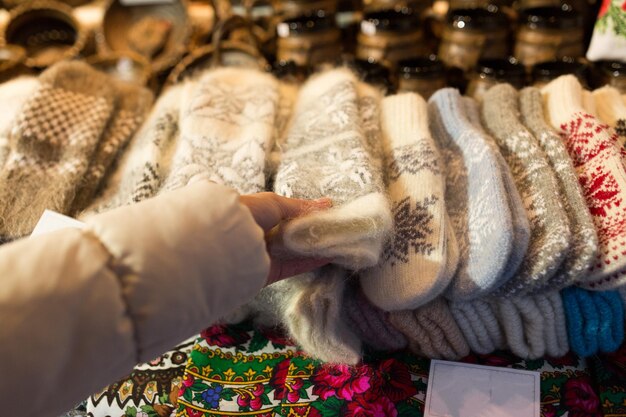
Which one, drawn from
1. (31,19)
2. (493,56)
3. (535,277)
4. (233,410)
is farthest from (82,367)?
(31,19)

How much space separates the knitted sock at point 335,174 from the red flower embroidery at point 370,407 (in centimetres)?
15

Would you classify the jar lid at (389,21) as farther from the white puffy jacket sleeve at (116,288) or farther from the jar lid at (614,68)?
the white puffy jacket sleeve at (116,288)

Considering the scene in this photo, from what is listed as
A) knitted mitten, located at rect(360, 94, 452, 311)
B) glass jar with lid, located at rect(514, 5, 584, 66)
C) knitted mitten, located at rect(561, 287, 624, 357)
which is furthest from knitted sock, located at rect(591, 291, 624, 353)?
glass jar with lid, located at rect(514, 5, 584, 66)

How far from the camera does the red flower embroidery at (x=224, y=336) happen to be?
0.78m

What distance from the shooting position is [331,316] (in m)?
0.69

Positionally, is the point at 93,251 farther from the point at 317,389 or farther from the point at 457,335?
the point at 457,335

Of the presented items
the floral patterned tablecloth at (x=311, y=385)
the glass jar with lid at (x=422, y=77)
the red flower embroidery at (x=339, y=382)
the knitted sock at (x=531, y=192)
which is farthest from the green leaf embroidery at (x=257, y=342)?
the glass jar with lid at (x=422, y=77)

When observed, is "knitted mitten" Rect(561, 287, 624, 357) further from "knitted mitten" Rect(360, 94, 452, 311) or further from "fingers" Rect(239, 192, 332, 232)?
"fingers" Rect(239, 192, 332, 232)

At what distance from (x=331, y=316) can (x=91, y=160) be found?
48 cm

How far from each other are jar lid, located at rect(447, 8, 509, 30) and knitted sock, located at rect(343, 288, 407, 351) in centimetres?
66

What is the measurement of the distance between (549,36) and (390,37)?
30 cm

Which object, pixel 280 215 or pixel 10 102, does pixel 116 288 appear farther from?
pixel 10 102

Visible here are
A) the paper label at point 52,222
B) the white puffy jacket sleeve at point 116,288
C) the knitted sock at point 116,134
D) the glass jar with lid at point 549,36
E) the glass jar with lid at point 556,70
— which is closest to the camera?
the white puffy jacket sleeve at point 116,288

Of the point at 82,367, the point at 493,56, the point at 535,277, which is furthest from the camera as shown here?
the point at 493,56
